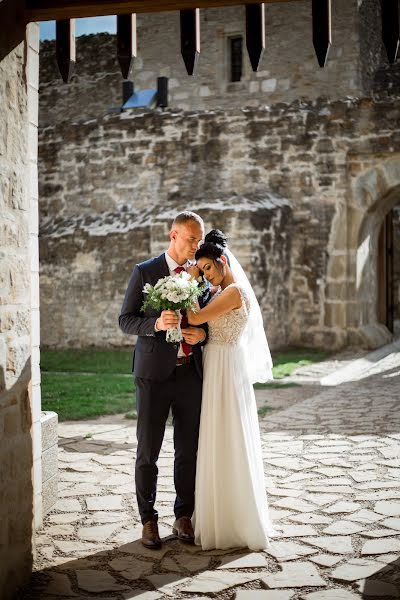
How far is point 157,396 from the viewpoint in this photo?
4168 millimetres

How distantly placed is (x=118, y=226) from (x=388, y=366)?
5571mm

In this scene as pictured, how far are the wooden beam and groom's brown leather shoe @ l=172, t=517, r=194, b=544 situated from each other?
2.86m

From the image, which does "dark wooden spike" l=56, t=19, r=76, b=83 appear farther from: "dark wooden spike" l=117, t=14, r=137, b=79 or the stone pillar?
the stone pillar

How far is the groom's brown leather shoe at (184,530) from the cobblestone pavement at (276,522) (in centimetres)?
6

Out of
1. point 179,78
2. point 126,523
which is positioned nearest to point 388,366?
point 126,523

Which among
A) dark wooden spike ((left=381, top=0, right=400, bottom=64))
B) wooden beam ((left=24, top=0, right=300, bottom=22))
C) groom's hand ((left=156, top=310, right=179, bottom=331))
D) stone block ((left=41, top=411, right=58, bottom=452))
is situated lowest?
stone block ((left=41, top=411, right=58, bottom=452))

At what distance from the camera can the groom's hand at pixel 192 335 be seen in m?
4.14

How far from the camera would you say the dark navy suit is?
13.6 ft

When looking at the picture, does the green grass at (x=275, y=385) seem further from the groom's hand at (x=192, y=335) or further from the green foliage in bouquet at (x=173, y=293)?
the green foliage in bouquet at (x=173, y=293)

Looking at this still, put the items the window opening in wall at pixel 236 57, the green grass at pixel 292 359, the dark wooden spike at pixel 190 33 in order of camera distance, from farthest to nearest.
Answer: the window opening in wall at pixel 236 57 → the green grass at pixel 292 359 → the dark wooden spike at pixel 190 33

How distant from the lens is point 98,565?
3.93 meters

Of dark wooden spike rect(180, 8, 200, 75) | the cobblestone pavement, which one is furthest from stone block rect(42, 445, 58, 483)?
dark wooden spike rect(180, 8, 200, 75)

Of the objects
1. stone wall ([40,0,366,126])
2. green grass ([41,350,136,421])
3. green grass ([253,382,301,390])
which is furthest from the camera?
stone wall ([40,0,366,126])

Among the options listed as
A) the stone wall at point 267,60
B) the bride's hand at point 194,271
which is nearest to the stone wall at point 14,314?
the bride's hand at point 194,271
